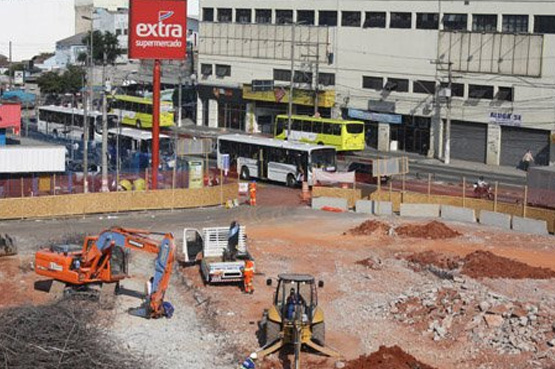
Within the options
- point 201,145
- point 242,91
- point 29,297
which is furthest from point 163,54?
point 242,91

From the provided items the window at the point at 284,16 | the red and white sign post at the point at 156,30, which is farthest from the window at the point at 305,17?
the red and white sign post at the point at 156,30

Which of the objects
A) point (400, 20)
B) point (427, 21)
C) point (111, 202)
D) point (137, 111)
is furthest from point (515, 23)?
point (111, 202)

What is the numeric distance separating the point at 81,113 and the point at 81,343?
169ft

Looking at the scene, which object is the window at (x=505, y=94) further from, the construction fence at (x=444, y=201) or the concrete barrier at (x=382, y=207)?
the concrete barrier at (x=382, y=207)

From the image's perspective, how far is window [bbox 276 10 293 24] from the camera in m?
82.6

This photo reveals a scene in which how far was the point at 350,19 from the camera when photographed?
3078 inches

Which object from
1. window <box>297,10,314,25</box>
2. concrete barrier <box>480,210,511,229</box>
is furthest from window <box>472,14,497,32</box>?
concrete barrier <box>480,210,511,229</box>

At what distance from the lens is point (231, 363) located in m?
25.5

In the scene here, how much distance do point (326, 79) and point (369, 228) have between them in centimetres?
3795

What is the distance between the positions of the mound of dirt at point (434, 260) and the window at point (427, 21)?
3577 cm

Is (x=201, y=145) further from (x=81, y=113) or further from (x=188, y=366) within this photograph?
(x=188, y=366)

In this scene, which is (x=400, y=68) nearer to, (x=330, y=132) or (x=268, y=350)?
(x=330, y=132)

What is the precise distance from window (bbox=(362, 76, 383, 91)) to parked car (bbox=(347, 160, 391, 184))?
18.9 meters

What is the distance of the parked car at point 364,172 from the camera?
57.0 meters
